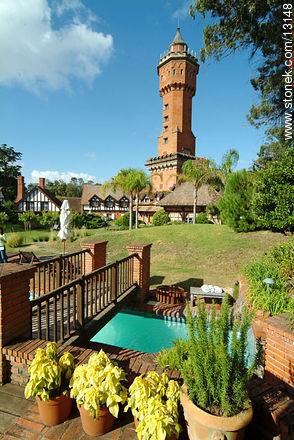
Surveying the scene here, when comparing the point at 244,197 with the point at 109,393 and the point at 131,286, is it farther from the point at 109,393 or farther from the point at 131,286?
the point at 109,393

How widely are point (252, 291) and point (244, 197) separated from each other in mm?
12375

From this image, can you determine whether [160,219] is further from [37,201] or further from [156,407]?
[156,407]

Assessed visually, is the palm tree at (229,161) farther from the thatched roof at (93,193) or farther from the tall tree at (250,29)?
the thatched roof at (93,193)

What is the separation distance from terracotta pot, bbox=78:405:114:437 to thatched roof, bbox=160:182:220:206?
2826 cm

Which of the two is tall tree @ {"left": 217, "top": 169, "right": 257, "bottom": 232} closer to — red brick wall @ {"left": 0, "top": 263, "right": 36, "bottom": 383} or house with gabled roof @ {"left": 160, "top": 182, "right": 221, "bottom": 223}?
house with gabled roof @ {"left": 160, "top": 182, "right": 221, "bottom": 223}

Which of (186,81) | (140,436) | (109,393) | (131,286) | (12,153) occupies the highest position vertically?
(186,81)

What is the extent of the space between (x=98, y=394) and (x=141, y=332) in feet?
15.6

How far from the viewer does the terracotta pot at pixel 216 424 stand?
1.64m

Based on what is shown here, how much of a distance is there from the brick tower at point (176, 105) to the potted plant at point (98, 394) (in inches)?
1520

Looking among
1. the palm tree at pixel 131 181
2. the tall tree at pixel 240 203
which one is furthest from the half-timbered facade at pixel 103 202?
the tall tree at pixel 240 203

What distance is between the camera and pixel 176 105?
40344 millimetres

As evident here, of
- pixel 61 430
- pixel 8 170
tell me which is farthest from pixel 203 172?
pixel 8 170

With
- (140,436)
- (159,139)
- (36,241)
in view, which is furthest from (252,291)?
(159,139)

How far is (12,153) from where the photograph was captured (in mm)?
52531
